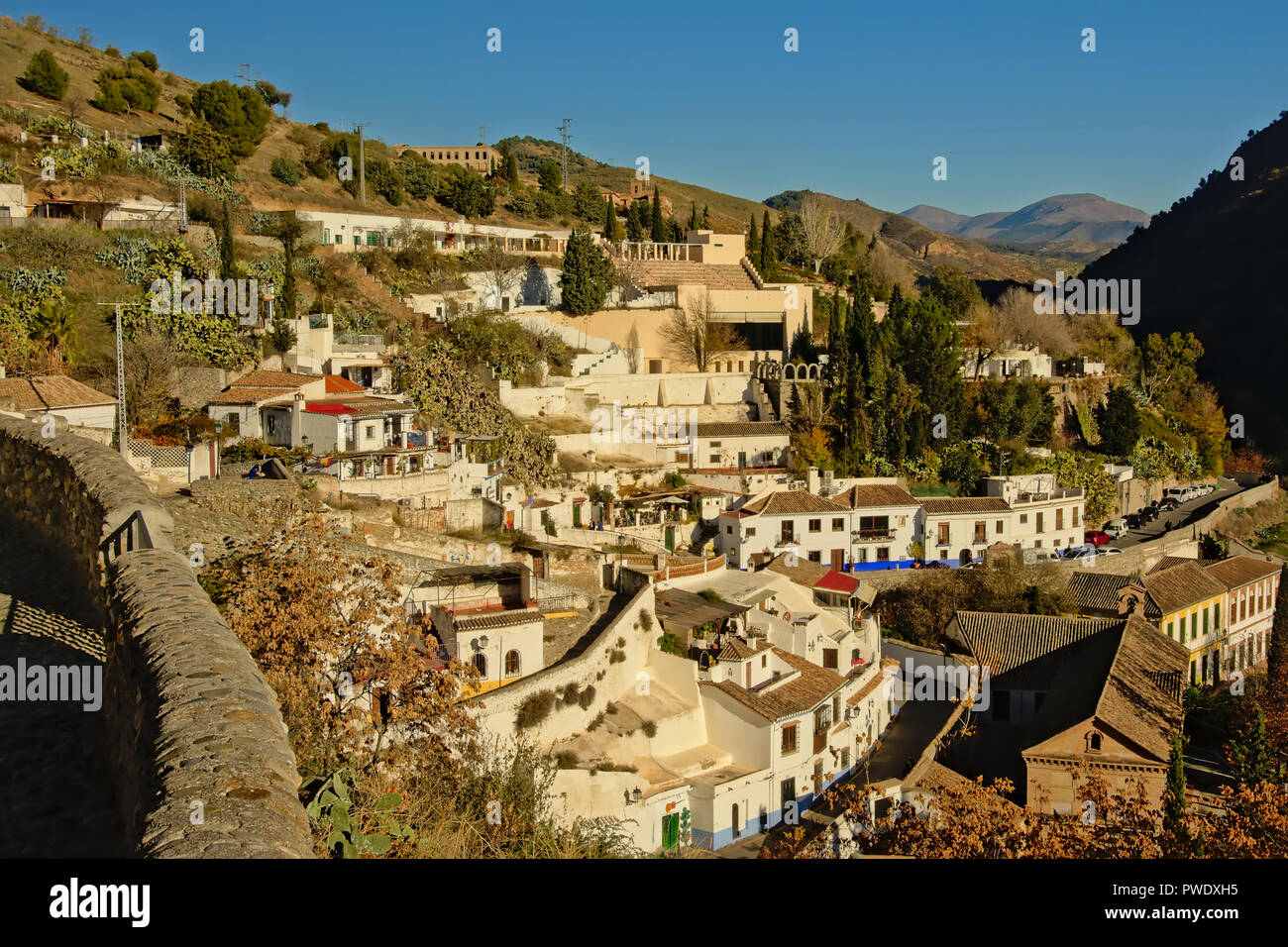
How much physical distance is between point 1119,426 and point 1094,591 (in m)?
11.3

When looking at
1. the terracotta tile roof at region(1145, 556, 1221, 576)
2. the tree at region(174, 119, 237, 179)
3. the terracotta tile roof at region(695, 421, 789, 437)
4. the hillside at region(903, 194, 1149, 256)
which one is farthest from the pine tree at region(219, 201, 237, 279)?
the hillside at region(903, 194, 1149, 256)

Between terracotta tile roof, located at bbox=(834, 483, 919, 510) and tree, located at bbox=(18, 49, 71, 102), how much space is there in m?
32.0

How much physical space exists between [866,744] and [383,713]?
1301 cm

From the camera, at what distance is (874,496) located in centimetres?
2862

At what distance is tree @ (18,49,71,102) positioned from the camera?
127ft

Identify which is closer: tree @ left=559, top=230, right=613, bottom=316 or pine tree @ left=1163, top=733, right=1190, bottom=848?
pine tree @ left=1163, top=733, right=1190, bottom=848

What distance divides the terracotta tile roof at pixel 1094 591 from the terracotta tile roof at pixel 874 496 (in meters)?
4.59

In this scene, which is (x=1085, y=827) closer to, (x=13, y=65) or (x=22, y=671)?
(x=22, y=671)

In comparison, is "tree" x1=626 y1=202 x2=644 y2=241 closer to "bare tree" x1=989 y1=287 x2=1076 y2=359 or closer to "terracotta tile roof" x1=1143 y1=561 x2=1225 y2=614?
"bare tree" x1=989 y1=287 x2=1076 y2=359

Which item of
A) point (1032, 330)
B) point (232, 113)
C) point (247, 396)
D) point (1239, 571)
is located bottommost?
point (1239, 571)

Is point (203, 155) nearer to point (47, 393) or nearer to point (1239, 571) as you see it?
point (47, 393)

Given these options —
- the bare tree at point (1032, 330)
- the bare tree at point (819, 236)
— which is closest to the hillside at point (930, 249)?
the bare tree at point (819, 236)

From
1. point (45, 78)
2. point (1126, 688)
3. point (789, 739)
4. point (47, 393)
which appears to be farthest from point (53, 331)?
point (45, 78)

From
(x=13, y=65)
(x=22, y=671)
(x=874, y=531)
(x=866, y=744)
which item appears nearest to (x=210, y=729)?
(x=22, y=671)
